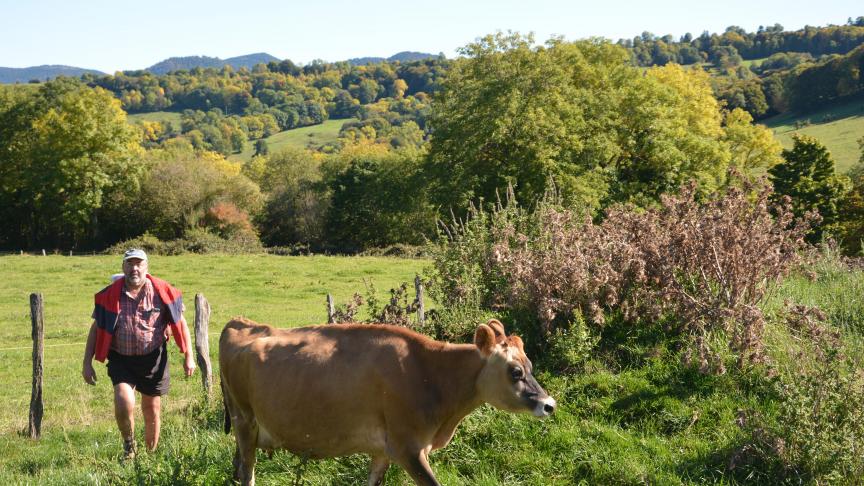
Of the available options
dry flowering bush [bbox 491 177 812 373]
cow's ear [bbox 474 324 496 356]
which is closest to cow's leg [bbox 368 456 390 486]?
cow's ear [bbox 474 324 496 356]

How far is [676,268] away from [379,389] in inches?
232

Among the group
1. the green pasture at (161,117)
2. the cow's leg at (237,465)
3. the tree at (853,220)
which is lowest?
the tree at (853,220)

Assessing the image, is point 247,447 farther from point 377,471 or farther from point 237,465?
point 377,471

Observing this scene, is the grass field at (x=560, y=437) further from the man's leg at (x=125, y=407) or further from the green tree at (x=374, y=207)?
the green tree at (x=374, y=207)

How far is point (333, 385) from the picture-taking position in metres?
6.09

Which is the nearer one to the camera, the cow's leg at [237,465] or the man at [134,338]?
the cow's leg at [237,465]

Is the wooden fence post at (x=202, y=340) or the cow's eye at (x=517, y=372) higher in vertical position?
the cow's eye at (x=517, y=372)

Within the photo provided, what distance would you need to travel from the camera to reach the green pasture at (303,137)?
157125 mm

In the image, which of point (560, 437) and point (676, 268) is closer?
point (560, 437)

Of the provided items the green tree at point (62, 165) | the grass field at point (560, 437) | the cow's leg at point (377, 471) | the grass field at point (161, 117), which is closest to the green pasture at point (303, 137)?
the grass field at point (161, 117)

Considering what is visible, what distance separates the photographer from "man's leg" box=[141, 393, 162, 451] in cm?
812

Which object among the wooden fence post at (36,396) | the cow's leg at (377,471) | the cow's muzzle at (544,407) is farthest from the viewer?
the wooden fence post at (36,396)

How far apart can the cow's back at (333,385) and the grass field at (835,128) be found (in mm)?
71218

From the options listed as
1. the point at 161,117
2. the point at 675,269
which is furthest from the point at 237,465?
the point at 161,117
